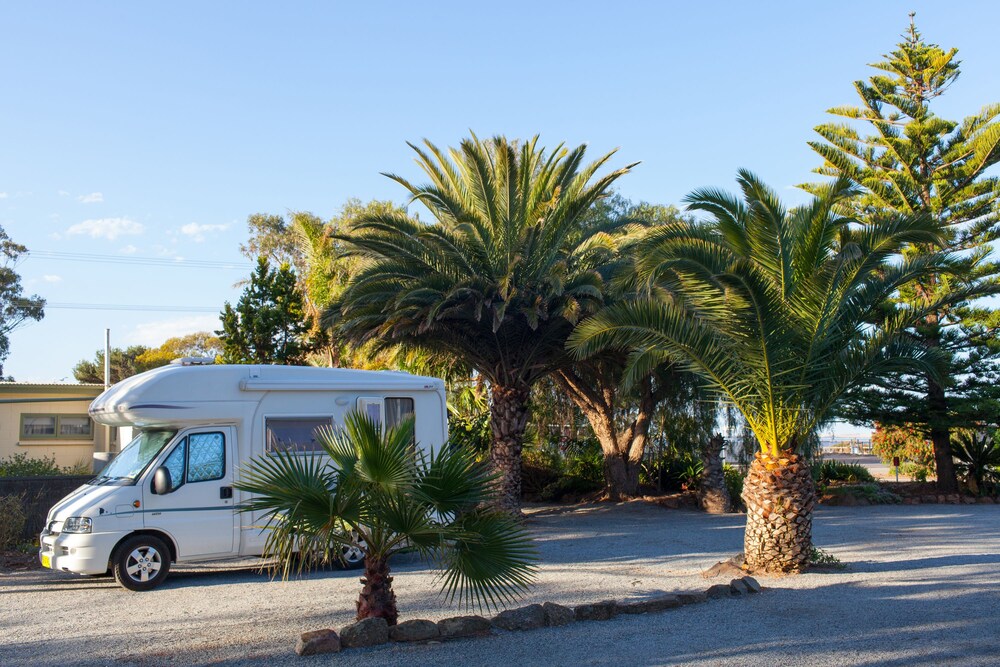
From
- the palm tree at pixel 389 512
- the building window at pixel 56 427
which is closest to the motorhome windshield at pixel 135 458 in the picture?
the palm tree at pixel 389 512

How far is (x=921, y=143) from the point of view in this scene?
2386cm

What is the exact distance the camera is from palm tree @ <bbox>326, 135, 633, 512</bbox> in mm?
16031

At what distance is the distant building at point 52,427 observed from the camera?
953 inches

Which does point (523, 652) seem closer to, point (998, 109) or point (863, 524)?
point (863, 524)

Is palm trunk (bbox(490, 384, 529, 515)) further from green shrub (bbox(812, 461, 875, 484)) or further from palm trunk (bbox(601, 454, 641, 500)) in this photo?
green shrub (bbox(812, 461, 875, 484))

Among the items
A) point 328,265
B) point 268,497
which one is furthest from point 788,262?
point 328,265

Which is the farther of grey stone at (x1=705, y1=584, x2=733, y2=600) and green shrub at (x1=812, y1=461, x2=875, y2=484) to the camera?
green shrub at (x1=812, y1=461, x2=875, y2=484)

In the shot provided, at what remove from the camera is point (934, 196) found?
80.0 feet

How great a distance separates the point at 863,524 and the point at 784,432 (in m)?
7.57

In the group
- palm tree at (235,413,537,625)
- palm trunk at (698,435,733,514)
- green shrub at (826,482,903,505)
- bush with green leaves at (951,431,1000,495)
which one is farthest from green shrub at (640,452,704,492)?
palm tree at (235,413,537,625)

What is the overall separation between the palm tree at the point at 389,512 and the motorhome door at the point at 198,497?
417 cm

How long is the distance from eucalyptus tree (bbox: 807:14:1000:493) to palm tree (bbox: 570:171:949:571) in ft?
43.2

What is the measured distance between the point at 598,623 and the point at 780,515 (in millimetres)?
3858

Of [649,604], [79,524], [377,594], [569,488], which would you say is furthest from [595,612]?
[569,488]
